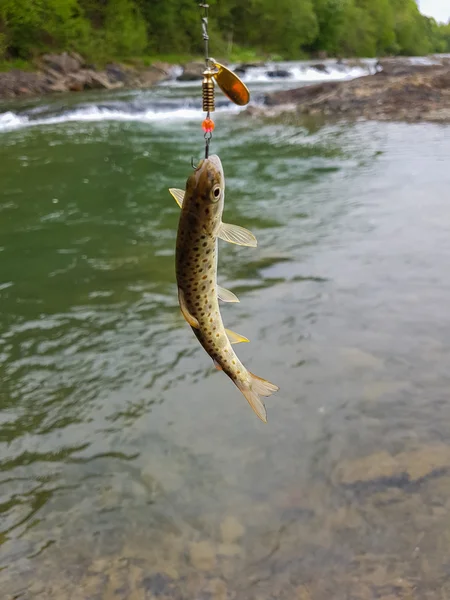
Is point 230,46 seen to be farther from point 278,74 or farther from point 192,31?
point 278,74

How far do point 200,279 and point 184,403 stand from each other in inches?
128

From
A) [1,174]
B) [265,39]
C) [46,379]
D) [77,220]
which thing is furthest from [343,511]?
[265,39]

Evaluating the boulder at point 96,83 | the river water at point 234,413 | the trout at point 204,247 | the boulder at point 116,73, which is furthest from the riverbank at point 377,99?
the boulder at point 116,73

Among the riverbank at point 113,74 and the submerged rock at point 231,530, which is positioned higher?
the riverbank at point 113,74

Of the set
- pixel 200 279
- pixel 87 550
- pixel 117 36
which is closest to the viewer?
pixel 200 279

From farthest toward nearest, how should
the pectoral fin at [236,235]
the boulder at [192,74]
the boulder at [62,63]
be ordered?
the boulder at [192,74], the boulder at [62,63], the pectoral fin at [236,235]

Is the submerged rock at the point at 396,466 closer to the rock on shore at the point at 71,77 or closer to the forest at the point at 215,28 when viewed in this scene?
the rock on shore at the point at 71,77

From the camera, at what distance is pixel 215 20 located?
236 ft

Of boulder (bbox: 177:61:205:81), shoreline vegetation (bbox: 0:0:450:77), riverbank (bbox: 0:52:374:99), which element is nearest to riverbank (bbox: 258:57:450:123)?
shoreline vegetation (bbox: 0:0:450:77)

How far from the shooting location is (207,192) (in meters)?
1.85

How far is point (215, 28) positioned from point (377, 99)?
5588 cm

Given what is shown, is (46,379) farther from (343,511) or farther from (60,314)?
(343,511)

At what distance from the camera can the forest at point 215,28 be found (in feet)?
160

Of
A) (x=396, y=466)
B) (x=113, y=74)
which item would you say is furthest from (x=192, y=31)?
(x=396, y=466)
